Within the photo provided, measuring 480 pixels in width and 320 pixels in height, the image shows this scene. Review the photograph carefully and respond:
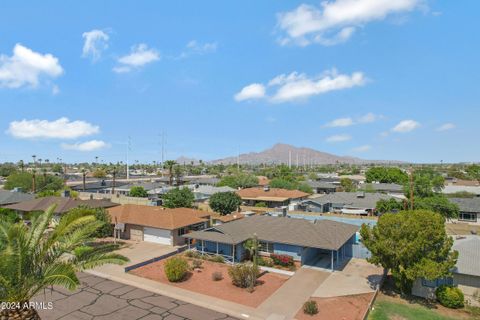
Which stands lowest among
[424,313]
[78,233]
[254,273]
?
[424,313]

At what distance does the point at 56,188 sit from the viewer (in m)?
85.8

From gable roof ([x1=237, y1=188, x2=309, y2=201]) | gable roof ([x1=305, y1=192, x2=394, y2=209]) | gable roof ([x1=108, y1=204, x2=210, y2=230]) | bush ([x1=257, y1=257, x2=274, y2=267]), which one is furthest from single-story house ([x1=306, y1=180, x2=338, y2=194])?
bush ([x1=257, y1=257, x2=274, y2=267])

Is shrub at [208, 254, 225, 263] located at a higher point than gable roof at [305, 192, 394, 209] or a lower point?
lower

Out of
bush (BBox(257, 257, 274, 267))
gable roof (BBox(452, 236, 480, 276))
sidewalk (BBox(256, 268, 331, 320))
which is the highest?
gable roof (BBox(452, 236, 480, 276))

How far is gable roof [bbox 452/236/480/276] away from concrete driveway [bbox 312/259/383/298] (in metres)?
6.53

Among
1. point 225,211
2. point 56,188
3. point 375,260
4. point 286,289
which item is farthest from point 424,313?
point 56,188

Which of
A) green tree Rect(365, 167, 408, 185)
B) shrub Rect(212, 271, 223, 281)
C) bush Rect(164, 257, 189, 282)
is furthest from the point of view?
green tree Rect(365, 167, 408, 185)

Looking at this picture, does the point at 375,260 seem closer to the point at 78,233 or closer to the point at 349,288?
the point at 349,288

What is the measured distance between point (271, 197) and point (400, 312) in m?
49.0

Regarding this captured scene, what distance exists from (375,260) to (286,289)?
7495mm

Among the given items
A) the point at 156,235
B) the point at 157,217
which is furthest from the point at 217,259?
the point at 157,217

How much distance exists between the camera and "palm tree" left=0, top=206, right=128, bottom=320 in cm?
1188

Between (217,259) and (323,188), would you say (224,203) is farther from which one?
(323,188)

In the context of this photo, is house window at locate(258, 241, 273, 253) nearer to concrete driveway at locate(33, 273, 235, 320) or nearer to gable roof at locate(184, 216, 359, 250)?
gable roof at locate(184, 216, 359, 250)
